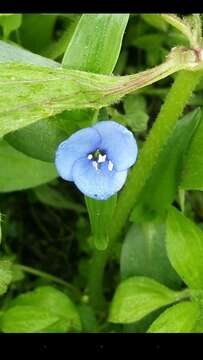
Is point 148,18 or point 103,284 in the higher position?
point 148,18

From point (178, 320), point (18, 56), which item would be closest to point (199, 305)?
point (178, 320)

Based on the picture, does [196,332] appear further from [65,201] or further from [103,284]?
[65,201]

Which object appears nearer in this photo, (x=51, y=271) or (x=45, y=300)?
(x=45, y=300)

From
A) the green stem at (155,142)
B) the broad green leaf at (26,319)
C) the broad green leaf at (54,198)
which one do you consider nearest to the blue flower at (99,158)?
the green stem at (155,142)

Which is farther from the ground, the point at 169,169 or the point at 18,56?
the point at 18,56

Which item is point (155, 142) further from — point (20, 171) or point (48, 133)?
point (20, 171)
